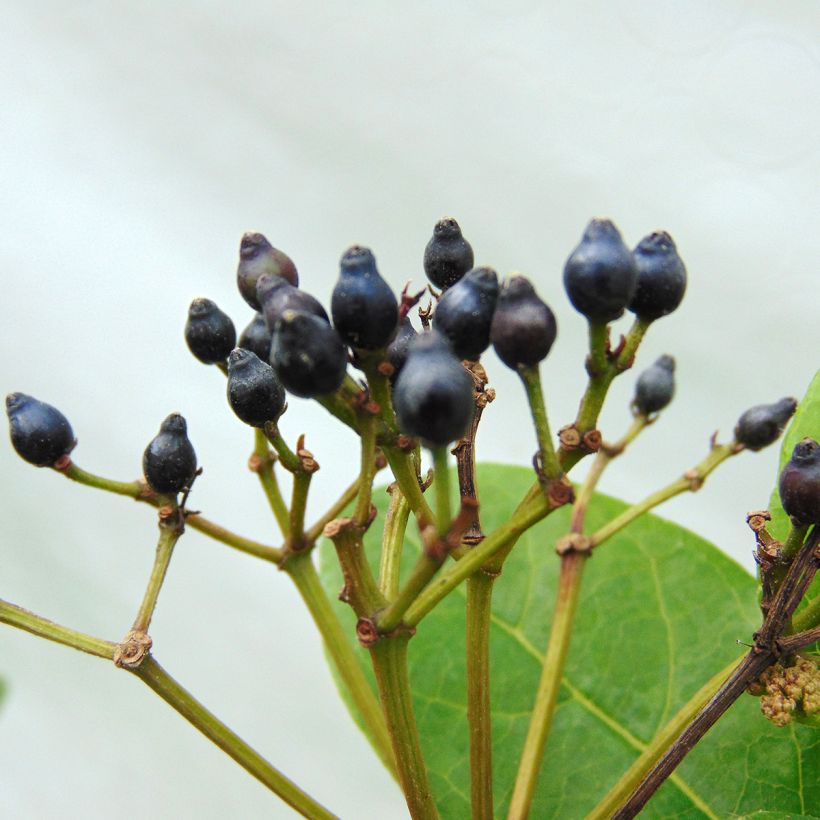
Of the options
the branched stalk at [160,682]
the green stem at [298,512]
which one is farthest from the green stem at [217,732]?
the green stem at [298,512]

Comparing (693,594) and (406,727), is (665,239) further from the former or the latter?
(693,594)

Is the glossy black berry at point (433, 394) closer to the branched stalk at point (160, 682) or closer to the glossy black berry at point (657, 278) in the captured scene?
the glossy black berry at point (657, 278)

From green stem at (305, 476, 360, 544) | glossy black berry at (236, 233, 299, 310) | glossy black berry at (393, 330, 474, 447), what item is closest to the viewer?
glossy black berry at (393, 330, 474, 447)

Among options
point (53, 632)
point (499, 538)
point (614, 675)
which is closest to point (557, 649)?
point (499, 538)

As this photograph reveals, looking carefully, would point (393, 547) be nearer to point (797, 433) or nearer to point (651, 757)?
point (651, 757)

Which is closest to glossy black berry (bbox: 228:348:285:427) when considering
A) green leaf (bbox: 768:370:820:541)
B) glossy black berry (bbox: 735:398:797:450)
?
glossy black berry (bbox: 735:398:797:450)

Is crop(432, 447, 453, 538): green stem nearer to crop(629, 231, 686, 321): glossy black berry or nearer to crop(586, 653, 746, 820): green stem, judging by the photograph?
crop(629, 231, 686, 321): glossy black berry

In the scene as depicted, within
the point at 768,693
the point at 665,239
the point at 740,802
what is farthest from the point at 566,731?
the point at 665,239
